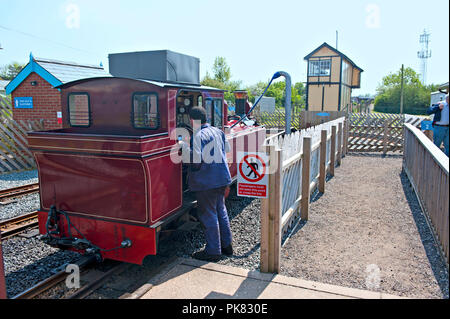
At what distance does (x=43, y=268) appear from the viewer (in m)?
4.70

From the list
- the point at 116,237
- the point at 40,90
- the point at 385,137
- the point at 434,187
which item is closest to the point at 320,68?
the point at 385,137

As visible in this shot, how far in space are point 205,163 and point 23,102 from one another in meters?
11.4

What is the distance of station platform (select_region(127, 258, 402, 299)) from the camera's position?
3814 millimetres

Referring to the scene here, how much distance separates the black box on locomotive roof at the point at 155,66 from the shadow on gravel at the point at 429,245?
15.7ft

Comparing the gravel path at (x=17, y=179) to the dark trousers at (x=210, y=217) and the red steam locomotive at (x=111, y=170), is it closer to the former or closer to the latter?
the red steam locomotive at (x=111, y=170)

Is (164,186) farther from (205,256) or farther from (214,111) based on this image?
(214,111)

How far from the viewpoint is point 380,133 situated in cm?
1529

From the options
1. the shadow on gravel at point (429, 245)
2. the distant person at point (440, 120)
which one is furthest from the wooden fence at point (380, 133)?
the shadow on gravel at point (429, 245)

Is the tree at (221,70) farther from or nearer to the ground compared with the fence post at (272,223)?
farther from the ground

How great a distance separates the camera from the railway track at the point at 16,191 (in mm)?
7953

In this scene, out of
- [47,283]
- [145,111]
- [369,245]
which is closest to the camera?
[47,283]
